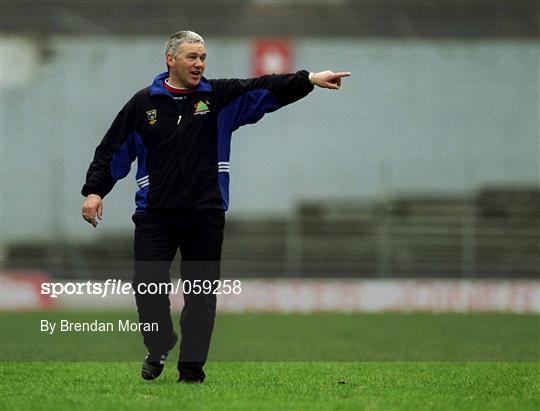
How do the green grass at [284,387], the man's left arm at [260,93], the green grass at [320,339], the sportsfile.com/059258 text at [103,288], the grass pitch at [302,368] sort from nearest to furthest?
1. the green grass at [284,387]
2. the grass pitch at [302,368]
3. the man's left arm at [260,93]
4. the green grass at [320,339]
5. the sportsfile.com/059258 text at [103,288]

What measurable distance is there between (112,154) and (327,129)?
10013 mm

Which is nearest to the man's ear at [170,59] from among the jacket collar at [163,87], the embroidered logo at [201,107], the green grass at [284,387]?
the jacket collar at [163,87]

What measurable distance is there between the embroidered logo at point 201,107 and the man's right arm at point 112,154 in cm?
32

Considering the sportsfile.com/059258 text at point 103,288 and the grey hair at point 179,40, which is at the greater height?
the grey hair at point 179,40

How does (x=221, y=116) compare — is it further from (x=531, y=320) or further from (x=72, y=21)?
(x=72, y=21)

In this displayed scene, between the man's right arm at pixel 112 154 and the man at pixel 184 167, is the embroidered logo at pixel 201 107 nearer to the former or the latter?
the man at pixel 184 167

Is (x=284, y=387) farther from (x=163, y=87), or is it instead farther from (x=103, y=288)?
(x=103, y=288)

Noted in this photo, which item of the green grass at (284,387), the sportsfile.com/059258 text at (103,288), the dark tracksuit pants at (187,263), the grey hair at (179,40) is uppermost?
the grey hair at (179,40)

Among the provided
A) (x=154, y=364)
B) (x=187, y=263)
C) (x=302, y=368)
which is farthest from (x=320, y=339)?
(x=187, y=263)

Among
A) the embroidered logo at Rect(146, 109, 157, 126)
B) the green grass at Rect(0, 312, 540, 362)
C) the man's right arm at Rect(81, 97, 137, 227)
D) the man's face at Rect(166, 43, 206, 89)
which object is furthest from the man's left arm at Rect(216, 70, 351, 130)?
the green grass at Rect(0, 312, 540, 362)

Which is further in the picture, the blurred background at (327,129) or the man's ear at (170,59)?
the blurred background at (327,129)

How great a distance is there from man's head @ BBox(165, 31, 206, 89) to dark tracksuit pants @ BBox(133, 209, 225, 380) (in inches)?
26.1

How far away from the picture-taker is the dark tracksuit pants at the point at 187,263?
21.4 feet

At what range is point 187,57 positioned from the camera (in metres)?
6.44
